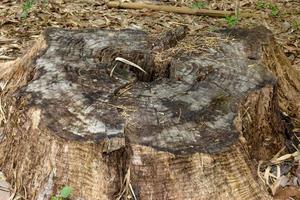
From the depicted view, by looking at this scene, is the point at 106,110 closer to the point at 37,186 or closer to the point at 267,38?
the point at 37,186

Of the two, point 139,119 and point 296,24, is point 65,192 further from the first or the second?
point 296,24

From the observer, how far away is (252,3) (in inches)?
241

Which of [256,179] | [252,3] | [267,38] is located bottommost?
[252,3]

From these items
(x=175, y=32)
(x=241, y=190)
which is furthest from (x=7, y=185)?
(x=175, y=32)

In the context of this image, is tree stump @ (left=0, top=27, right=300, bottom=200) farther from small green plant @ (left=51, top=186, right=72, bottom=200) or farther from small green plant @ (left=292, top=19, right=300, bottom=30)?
small green plant @ (left=292, top=19, right=300, bottom=30)

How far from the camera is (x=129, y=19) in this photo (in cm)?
551

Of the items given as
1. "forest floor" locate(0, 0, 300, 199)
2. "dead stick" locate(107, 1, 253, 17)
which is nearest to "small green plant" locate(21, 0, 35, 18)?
"forest floor" locate(0, 0, 300, 199)

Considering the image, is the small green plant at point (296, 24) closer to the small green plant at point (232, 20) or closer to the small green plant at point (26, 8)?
the small green plant at point (232, 20)

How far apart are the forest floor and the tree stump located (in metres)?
1.81

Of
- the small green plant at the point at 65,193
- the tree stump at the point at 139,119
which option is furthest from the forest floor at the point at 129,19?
the small green plant at the point at 65,193

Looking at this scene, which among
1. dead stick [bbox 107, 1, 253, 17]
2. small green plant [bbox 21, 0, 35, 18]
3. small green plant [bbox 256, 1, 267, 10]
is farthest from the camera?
small green plant [bbox 256, 1, 267, 10]

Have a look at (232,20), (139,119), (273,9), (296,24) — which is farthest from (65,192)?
(273,9)

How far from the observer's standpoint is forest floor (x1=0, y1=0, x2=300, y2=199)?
5.18 m

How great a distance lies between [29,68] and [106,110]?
2.43ft
